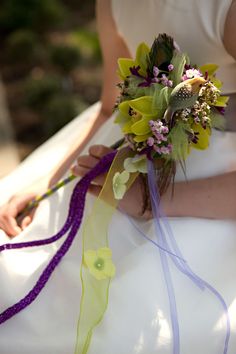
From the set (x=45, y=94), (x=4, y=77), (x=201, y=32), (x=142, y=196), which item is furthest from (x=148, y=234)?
(x=4, y=77)

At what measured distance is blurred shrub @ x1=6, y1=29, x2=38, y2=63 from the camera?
2.94 m

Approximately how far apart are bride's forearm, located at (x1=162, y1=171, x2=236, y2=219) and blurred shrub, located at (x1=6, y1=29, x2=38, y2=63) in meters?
2.14

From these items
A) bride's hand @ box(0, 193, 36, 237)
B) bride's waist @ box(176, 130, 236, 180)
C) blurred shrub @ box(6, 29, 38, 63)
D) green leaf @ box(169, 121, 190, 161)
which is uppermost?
green leaf @ box(169, 121, 190, 161)

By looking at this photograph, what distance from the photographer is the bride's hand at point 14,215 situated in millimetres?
1083

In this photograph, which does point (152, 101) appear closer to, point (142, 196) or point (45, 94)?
point (142, 196)

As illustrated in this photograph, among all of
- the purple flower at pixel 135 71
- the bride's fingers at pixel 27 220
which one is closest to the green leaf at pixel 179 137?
the purple flower at pixel 135 71

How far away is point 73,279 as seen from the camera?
0.94m

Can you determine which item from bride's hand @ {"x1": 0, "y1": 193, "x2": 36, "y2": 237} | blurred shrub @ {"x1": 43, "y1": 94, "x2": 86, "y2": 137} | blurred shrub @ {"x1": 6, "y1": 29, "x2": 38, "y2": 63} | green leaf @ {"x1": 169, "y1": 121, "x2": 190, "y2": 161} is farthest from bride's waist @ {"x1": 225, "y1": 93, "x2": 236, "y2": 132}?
blurred shrub @ {"x1": 6, "y1": 29, "x2": 38, "y2": 63}

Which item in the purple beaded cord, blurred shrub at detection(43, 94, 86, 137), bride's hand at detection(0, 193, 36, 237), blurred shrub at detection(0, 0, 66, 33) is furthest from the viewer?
blurred shrub at detection(0, 0, 66, 33)

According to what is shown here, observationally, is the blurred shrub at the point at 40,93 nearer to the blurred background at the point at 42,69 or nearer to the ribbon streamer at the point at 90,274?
the blurred background at the point at 42,69

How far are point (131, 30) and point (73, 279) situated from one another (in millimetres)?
462

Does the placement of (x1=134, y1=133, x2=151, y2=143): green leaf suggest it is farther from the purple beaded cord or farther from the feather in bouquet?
the purple beaded cord

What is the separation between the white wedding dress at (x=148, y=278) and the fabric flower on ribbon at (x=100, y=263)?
48mm

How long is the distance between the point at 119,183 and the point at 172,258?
0.14 m
